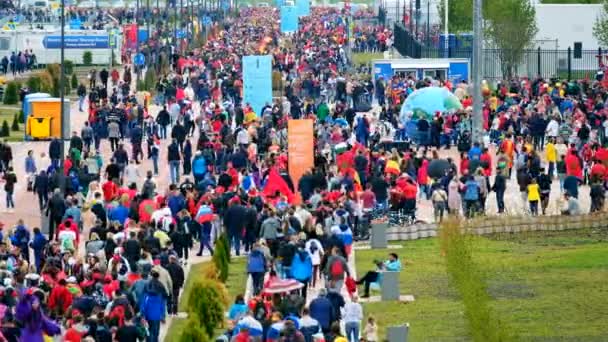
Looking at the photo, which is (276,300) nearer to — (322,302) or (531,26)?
(322,302)

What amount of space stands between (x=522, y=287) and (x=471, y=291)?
8385mm

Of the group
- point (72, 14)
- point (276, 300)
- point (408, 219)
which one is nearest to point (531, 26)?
point (408, 219)

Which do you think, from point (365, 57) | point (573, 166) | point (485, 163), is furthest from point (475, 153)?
point (365, 57)

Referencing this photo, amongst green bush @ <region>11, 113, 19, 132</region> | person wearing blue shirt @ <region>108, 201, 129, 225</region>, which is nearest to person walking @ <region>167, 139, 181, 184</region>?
person wearing blue shirt @ <region>108, 201, 129, 225</region>

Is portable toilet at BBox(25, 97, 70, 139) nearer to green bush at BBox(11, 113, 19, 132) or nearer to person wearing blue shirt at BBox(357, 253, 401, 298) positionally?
green bush at BBox(11, 113, 19, 132)

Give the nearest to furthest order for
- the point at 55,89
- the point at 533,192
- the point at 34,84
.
Result: the point at 533,192 → the point at 34,84 → the point at 55,89

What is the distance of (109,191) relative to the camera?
44.7 metres

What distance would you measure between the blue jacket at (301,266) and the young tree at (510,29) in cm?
4427

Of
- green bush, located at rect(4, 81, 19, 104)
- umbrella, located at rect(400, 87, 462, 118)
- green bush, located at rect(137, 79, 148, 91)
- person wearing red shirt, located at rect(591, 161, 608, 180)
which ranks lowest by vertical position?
person wearing red shirt, located at rect(591, 161, 608, 180)

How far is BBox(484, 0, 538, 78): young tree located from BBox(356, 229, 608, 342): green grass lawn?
115 ft

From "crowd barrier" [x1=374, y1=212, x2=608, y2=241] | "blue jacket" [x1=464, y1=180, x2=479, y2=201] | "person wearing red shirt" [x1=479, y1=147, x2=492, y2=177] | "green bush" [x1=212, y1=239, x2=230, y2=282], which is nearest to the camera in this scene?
"green bush" [x1=212, y1=239, x2=230, y2=282]

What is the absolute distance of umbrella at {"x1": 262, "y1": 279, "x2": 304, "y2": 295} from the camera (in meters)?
33.1

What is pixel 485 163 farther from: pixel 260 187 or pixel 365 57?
pixel 365 57

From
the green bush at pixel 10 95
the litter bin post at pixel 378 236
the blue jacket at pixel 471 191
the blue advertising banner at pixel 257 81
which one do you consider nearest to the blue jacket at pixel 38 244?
the litter bin post at pixel 378 236
